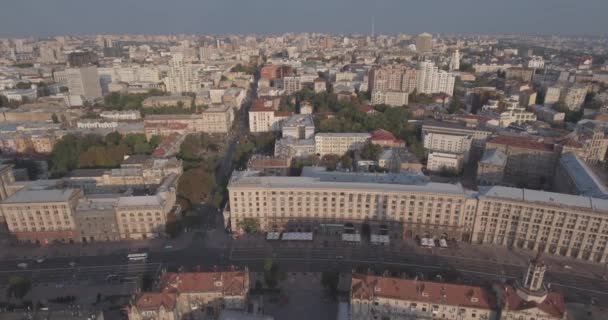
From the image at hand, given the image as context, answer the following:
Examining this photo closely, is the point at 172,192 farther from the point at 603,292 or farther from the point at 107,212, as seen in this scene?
the point at 603,292

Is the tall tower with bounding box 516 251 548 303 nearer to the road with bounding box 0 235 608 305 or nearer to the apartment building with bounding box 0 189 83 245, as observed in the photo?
the road with bounding box 0 235 608 305

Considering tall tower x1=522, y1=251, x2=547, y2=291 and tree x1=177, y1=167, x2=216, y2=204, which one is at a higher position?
tall tower x1=522, y1=251, x2=547, y2=291

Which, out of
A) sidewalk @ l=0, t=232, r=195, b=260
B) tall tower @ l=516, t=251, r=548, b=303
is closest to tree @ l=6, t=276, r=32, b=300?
sidewalk @ l=0, t=232, r=195, b=260

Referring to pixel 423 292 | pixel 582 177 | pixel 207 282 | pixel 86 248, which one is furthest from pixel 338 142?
pixel 86 248

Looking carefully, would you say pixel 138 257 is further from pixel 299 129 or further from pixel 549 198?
pixel 549 198

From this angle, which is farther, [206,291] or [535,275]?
[206,291]

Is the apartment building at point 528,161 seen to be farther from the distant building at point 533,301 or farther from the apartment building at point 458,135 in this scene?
the distant building at point 533,301
